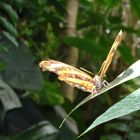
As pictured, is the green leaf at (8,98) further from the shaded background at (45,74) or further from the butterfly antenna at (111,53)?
the butterfly antenna at (111,53)

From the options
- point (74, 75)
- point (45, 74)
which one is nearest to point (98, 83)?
point (74, 75)

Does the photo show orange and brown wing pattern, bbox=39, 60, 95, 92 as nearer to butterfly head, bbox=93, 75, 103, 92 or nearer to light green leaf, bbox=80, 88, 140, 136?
butterfly head, bbox=93, 75, 103, 92

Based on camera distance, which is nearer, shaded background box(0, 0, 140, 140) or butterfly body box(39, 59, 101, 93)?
butterfly body box(39, 59, 101, 93)

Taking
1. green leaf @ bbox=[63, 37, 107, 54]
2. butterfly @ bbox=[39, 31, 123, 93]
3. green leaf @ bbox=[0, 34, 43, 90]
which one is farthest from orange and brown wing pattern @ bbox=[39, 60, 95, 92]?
green leaf @ bbox=[63, 37, 107, 54]

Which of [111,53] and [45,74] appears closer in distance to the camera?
[111,53]

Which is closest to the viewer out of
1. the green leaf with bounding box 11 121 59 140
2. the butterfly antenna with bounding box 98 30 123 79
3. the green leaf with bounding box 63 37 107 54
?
the butterfly antenna with bounding box 98 30 123 79

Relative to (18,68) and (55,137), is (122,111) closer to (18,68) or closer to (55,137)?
(55,137)

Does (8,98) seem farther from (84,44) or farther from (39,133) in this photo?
(84,44)

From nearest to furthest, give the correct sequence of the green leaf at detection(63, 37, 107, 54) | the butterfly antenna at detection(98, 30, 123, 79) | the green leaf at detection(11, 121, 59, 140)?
the butterfly antenna at detection(98, 30, 123, 79)
the green leaf at detection(11, 121, 59, 140)
the green leaf at detection(63, 37, 107, 54)

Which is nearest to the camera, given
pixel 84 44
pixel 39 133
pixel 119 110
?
pixel 119 110

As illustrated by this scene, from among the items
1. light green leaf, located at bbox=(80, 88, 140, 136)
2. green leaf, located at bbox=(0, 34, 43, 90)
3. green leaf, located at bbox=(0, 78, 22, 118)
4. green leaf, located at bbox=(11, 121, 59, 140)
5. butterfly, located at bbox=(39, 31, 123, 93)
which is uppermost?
light green leaf, located at bbox=(80, 88, 140, 136)
